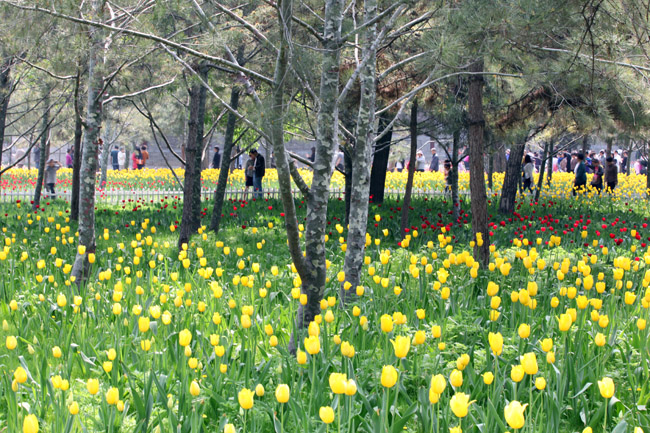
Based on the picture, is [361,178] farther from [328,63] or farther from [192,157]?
[192,157]

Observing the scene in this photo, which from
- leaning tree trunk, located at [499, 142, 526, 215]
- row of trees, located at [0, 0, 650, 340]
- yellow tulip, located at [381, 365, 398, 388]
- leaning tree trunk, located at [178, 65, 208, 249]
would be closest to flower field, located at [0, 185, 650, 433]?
yellow tulip, located at [381, 365, 398, 388]

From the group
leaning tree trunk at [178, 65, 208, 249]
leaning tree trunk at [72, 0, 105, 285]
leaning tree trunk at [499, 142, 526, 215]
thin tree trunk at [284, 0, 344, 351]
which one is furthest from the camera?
leaning tree trunk at [499, 142, 526, 215]

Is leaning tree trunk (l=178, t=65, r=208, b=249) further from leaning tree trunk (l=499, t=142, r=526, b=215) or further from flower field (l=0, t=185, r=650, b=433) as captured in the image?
leaning tree trunk (l=499, t=142, r=526, b=215)

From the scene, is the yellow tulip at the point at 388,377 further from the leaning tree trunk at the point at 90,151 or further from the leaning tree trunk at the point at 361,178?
the leaning tree trunk at the point at 90,151

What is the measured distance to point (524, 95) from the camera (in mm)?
9805

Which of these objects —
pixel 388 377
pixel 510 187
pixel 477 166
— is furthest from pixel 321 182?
pixel 510 187

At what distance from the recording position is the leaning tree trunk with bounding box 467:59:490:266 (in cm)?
658

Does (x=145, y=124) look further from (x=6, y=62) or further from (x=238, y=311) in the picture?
(x=238, y=311)

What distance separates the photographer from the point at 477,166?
658 centimetres

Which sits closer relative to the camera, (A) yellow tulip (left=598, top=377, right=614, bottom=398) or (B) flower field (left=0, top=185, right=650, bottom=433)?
(A) yellow tulip (left=598, top=377, right=614, bottom=398)

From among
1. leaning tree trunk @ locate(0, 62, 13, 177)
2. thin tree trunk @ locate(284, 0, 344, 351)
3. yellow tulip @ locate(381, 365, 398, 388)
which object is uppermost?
leaning tree trunk @ locate(0, 62, 13, 177)

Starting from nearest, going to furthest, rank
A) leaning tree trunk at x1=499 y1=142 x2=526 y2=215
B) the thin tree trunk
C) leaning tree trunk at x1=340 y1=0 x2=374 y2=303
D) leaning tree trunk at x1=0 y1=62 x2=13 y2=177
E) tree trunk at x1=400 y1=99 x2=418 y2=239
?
1. the thin tree trunk
2. leaning tree trunk at x1=340 y1=0 x2=374 y2=303
3. tree trunk at x1=400 y1=99 x2=418 y2=239
4. leaning tree trunk at x1=0 y1=62 x2=13 y2=177
5. leaning tree trunk at x1=499 y1=142 x2=526 y2=215

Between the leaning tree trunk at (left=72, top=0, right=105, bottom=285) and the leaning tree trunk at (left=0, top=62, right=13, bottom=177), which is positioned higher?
the leaning tree trunk at (left=0, top=62, right=13, bottom=177)

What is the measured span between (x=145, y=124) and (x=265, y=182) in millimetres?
8382
